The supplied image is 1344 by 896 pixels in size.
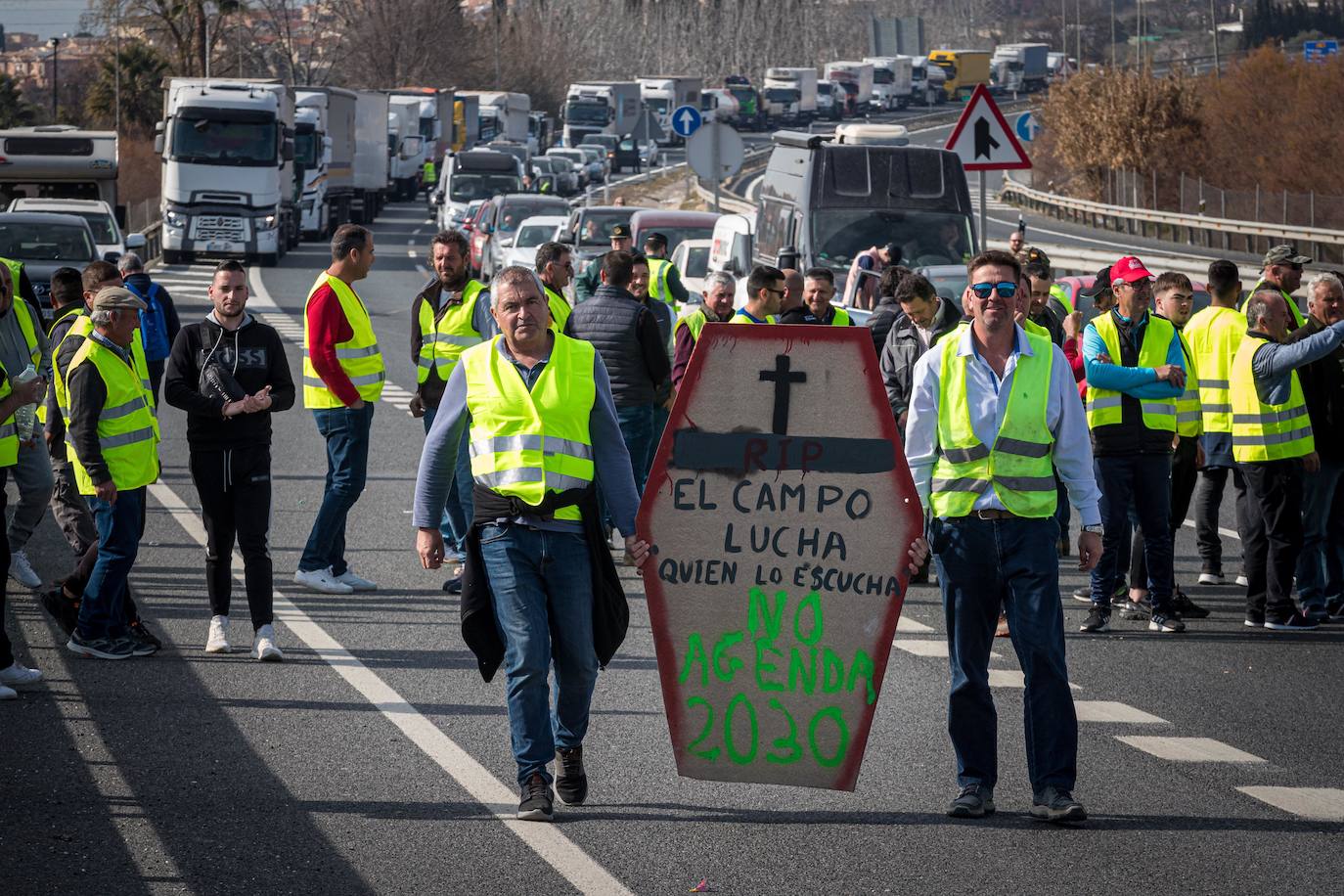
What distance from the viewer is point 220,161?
40438 mm

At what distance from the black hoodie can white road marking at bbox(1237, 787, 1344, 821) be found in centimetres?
470

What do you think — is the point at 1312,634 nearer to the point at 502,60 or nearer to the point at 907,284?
the point at 907,284

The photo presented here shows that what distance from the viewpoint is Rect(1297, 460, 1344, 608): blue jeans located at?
11.4m

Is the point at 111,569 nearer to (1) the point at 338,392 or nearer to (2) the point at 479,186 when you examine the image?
(1) the point at 338,392

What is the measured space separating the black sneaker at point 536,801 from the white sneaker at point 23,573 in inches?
213

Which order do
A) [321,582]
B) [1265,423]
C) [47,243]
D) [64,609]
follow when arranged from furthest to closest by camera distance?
[47,243]
[321,582]
[1265,423]
[64,609]

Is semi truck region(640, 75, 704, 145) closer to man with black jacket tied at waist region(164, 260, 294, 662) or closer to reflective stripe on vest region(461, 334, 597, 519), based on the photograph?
man with black jacket tied at waist region(164, 260, 294, 662)

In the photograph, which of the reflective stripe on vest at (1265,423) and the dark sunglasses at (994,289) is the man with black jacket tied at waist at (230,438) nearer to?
the dark sunglasses at (994,289)

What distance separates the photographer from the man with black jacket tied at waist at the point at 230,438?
31.5 ft

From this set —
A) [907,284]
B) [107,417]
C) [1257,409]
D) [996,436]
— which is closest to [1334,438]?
[1257,409]

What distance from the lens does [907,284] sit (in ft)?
36.3

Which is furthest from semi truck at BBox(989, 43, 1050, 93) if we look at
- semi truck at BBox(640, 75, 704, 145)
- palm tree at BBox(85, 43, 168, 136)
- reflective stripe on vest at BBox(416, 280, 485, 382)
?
reflective stripe on vest at BBox(416, 280, 485, 382)

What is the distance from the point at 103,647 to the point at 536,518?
352 centimetres

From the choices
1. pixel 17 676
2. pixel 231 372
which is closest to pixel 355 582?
pixel 231 372
